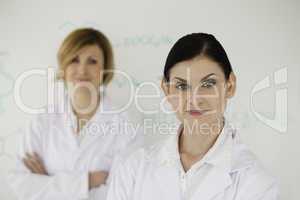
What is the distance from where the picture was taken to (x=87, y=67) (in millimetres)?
1260

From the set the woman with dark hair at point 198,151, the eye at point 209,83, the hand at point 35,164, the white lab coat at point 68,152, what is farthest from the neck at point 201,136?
the hand at point 35,164

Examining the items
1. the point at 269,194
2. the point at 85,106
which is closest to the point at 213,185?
the point at 269,194

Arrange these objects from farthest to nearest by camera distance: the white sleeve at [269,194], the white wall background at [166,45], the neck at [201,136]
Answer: the white wall background at [166,45], the neck at [201,136], the white sleeve at [269,194]

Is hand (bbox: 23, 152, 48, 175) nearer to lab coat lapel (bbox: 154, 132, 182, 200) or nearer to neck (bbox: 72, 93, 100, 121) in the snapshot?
neck (bbox: 72, 93, 100, 121)

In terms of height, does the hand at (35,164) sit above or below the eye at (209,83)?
below

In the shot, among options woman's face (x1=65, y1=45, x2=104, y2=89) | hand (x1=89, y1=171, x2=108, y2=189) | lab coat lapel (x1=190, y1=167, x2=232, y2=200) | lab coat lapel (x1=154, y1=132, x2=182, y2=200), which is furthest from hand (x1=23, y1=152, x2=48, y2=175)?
lab coat lapel (x1=190, y1=167, x2=232, y2=200)

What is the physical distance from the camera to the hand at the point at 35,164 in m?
1.24

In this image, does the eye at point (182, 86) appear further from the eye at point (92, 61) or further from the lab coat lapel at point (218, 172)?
the eye at point (92, 61)

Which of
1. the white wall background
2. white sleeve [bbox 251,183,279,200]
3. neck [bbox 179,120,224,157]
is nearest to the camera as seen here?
white sleeve [bbox 251,183,279,200]

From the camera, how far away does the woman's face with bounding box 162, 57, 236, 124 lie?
42.1 inches

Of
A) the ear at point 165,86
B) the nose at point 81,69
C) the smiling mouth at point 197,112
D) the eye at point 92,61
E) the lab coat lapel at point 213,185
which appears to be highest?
the eye at point 92,61

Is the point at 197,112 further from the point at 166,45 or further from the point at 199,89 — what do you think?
the point at 166,45

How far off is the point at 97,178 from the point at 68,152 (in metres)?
0.12

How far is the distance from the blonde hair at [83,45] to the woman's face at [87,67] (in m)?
0.01
